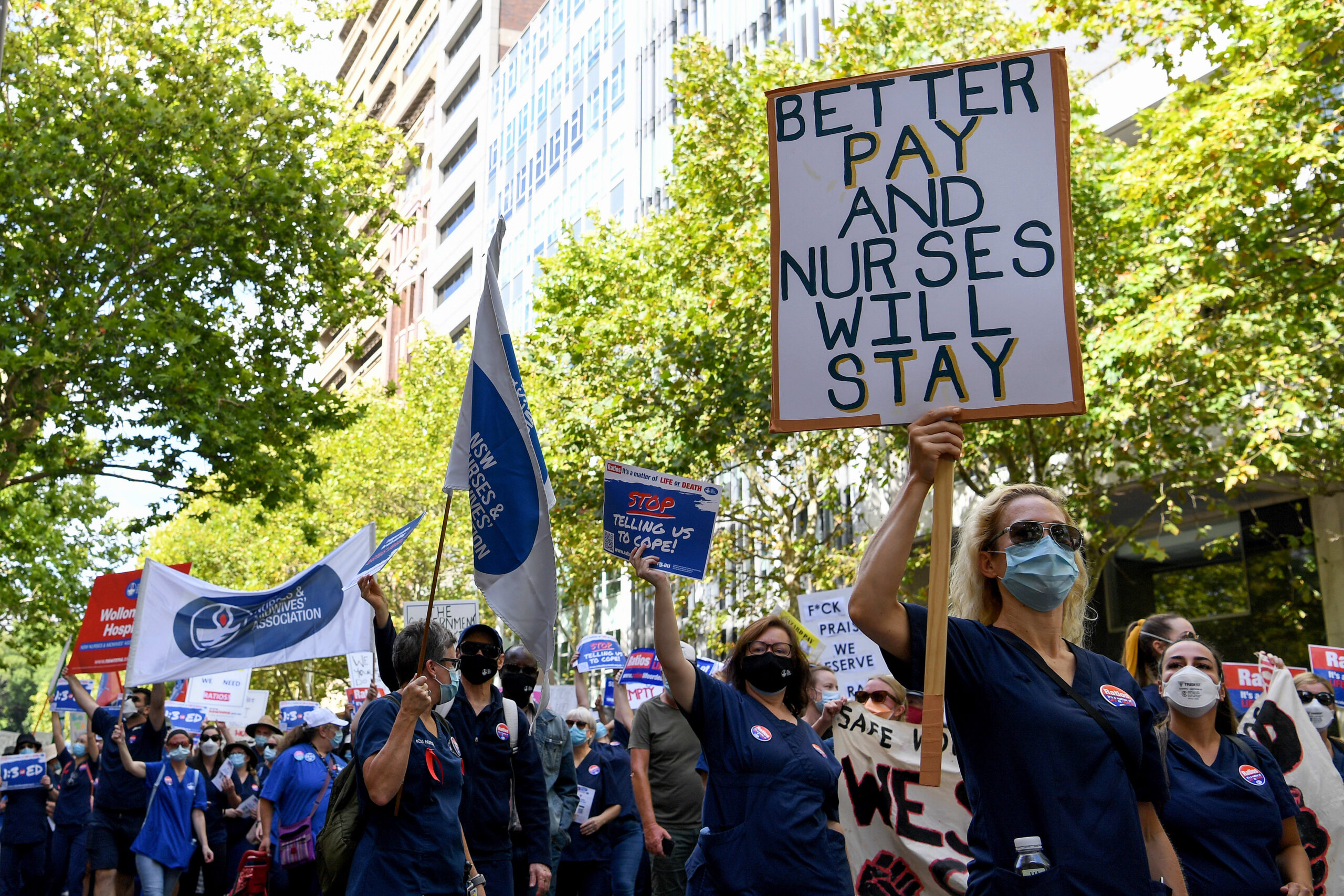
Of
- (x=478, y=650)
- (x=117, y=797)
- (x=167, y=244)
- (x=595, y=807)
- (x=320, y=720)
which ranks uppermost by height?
(x=167, y=244)

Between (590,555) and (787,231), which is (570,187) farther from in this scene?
(787,231)

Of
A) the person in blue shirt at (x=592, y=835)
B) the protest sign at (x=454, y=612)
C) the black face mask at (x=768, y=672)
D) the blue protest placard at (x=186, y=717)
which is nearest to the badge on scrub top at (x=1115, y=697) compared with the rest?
the black face mask at (x=768, y=672)

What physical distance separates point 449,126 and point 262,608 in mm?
70089

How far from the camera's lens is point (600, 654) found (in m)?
15.7

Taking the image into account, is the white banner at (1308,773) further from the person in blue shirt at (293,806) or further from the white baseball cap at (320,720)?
the white baseball cap at (320,720)

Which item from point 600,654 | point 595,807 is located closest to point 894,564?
point 595,807

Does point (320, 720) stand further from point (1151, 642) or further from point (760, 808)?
point (1151, 642)

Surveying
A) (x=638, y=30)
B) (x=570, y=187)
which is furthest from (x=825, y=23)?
(x=570, y=187)

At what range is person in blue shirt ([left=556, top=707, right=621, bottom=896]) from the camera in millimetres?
9750

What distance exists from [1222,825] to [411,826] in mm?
2820

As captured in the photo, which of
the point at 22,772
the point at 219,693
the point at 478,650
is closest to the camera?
the point at 478,650

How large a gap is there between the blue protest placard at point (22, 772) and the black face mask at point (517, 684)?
9.03 meters

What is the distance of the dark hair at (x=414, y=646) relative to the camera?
5086mm

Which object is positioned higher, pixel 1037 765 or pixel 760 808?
pixel 1037 765
